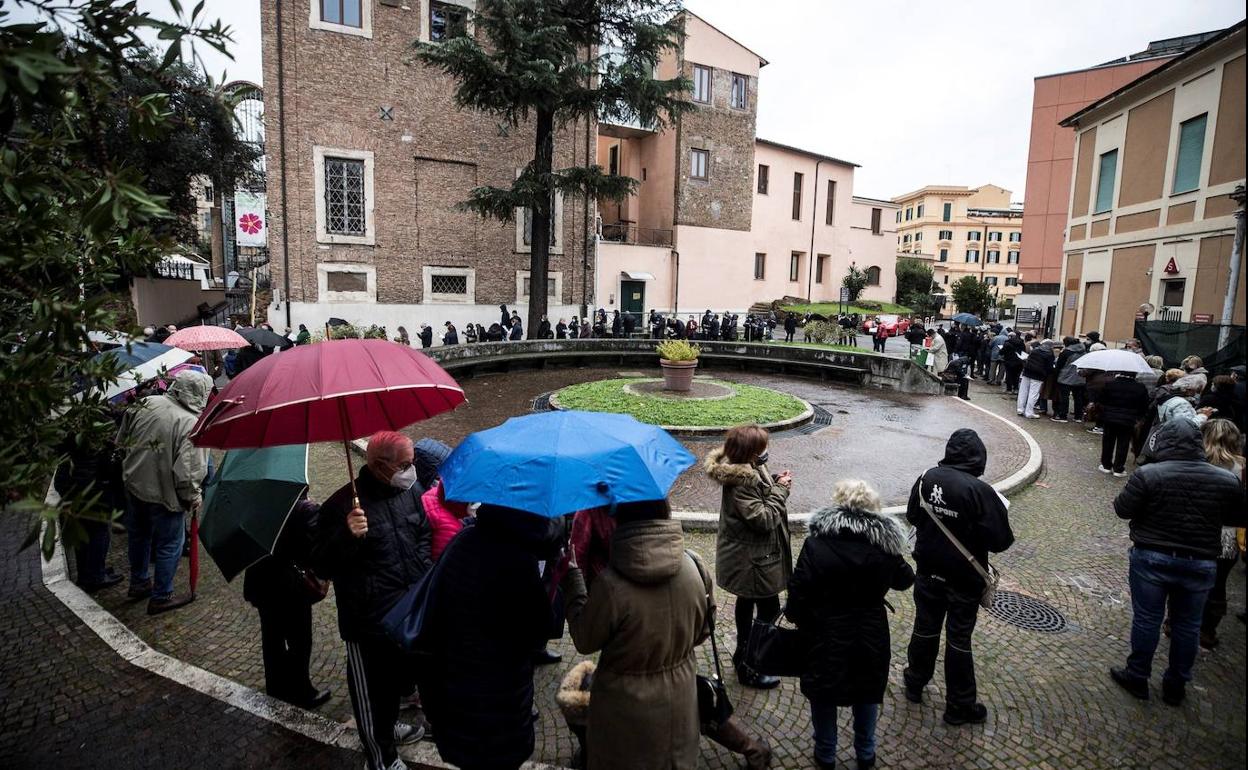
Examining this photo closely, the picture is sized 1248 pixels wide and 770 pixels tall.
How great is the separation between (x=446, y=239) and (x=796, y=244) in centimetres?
2287

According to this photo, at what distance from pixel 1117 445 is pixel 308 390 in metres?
11.3

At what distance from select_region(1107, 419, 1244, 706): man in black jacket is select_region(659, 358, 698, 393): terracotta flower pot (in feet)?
32.8

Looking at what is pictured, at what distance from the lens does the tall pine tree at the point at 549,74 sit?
19875 mm

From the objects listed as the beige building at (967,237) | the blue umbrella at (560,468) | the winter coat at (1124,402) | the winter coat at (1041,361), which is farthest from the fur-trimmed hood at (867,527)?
the beige building at (967,237)

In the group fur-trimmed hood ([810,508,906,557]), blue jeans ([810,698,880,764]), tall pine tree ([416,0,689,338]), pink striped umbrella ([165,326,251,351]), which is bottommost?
blue jeans ([810,698,880,764])

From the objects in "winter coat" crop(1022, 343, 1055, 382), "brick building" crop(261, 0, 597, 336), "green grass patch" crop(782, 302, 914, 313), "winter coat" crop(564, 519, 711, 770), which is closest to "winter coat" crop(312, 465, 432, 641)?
"winter coat" crop(564, 519, 711, 770)

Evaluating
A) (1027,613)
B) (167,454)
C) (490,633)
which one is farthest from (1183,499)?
(167,454)

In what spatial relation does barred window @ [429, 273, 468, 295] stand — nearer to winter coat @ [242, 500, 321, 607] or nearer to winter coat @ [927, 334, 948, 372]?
winter coat @ [927, 334, 948, 372]

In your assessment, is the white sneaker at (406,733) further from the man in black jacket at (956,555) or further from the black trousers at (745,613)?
the man in black jacket at (956,555)

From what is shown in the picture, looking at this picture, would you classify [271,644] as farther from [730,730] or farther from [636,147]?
[636,147]

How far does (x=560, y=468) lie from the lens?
2600 millimetres

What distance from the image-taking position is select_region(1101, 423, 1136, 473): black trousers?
9727mm

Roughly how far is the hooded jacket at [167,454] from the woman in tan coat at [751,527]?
13.9 ft

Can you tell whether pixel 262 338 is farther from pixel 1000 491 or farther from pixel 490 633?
pixel 1000 491
